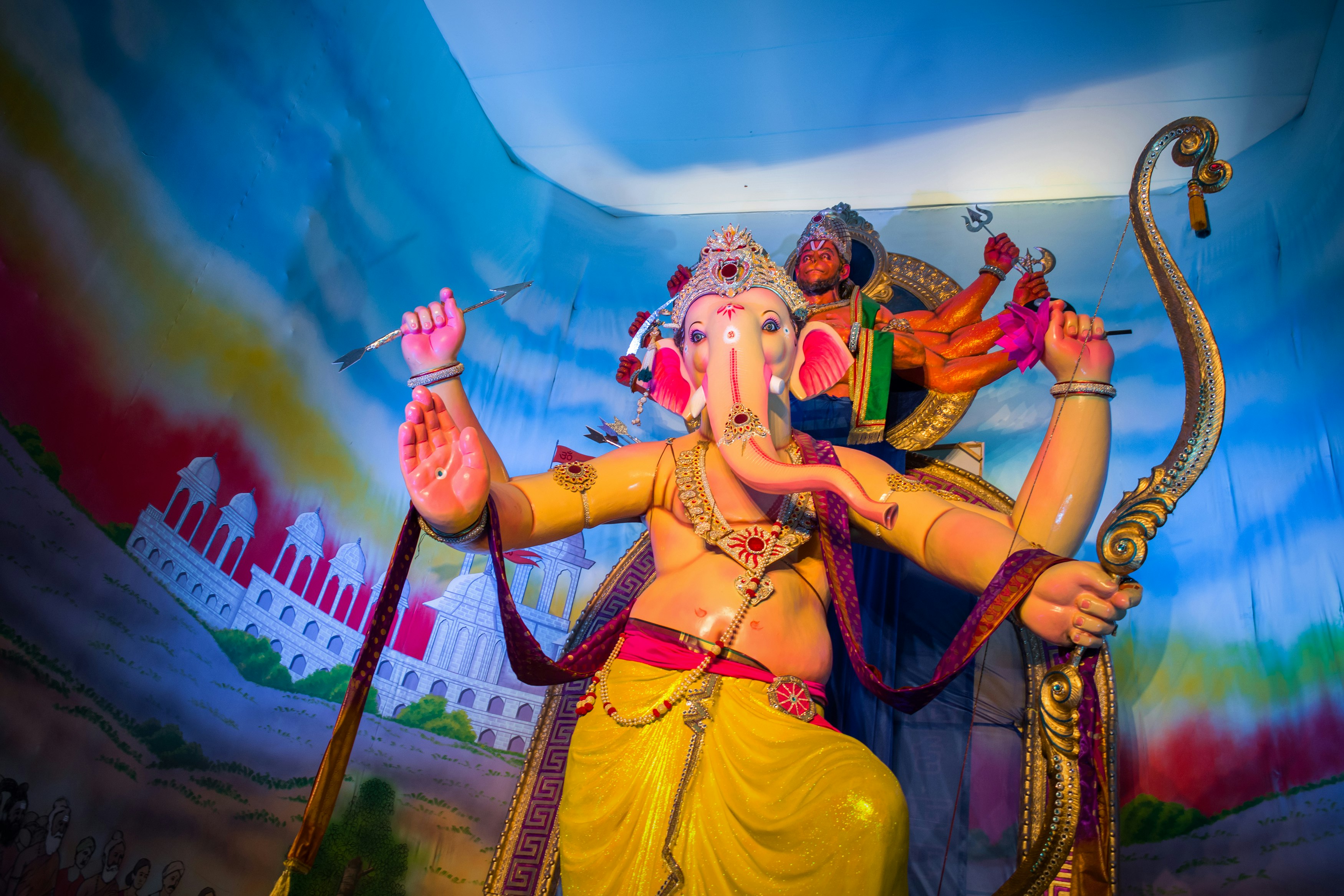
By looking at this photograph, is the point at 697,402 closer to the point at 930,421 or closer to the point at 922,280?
the point at 930,421

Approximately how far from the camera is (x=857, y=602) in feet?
6.64

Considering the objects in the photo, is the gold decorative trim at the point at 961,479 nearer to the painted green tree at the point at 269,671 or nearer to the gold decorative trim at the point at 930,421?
the gold decorative trim at the point at 930,421

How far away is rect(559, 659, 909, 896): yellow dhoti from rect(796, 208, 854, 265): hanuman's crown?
5.35 feet

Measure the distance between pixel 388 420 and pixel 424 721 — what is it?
1.09m

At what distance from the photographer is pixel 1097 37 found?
9.77 ft

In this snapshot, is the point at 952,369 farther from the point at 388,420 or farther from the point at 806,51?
the point at 388,420

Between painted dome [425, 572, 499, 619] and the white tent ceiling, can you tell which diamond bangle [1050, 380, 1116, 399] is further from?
painted dome [425, 572, 499, 619]

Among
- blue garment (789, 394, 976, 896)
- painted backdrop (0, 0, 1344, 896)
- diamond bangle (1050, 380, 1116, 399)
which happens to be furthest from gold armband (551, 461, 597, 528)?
diamond bangle (1050, 380, 1116, 399)

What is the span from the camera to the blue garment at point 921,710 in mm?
2250

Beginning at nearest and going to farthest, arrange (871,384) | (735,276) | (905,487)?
(905,487) → (735,276) → (871,384)

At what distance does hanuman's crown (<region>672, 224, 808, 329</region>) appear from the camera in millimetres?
2240

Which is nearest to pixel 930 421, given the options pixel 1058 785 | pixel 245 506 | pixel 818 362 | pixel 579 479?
pixel 818 362

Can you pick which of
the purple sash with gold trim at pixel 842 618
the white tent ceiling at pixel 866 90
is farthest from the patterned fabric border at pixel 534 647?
the white tent ceiling at pixel 866 90

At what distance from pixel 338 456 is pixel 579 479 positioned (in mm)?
1086
